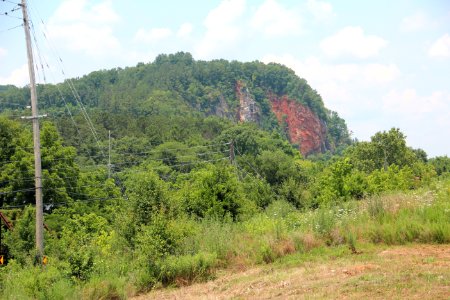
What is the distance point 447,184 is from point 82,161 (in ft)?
163

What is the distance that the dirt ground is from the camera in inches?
365

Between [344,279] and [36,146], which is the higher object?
[36,146]

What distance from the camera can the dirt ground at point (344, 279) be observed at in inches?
365

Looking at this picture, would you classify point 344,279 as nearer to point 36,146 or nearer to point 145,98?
point 36,146

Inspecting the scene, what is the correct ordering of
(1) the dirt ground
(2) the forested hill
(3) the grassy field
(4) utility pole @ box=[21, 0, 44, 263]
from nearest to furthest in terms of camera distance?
(1) the dirt ground
(3) the grassy field
(4) utility pole @ box=[21, 0, 44, 263]
(2) the forested hill

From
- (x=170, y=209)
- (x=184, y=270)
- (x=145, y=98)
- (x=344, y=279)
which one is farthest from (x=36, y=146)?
(x=145, y=98)

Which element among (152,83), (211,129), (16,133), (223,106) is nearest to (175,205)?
(16,133)

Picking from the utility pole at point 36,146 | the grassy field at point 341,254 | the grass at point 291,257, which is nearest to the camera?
the grassy field at point 341,254

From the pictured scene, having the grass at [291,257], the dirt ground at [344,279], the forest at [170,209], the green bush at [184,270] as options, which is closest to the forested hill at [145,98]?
the forest at [170,209]

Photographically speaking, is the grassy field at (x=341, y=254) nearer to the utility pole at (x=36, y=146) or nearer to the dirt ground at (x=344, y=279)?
the dirt ground at (x=344, y=279)

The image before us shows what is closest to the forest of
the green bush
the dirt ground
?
the green bush

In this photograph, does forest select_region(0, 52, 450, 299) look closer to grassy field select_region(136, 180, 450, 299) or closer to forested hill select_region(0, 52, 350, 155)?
grassy field select_region(136, 180, 450, 299)

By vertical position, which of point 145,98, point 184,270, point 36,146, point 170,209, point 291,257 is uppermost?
point 145,98

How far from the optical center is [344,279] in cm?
1051
